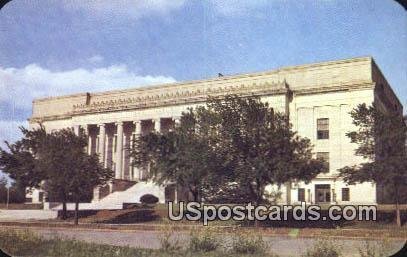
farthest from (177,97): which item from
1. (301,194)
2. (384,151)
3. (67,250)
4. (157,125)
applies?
(67,250)

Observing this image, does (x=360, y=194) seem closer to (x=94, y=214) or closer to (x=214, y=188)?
(x=214, y=188)

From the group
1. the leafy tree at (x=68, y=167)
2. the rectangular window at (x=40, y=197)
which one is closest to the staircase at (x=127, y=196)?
the rectangular window at (x=40, y=197)

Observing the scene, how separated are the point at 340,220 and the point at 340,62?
27.8 metres

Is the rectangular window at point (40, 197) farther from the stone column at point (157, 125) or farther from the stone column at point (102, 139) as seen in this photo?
the stone column at point (157, 125)

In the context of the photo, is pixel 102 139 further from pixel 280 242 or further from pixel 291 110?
pixel 280 242

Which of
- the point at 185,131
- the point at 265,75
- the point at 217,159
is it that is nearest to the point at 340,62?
the point at 265,75

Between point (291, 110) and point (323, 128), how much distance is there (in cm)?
448

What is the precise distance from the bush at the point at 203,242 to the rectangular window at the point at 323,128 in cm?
4120

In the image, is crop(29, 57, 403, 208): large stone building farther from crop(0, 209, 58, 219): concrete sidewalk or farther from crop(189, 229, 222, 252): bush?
crop(189, 229, 222, 252): bush

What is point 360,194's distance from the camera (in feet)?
161

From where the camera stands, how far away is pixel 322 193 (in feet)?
170

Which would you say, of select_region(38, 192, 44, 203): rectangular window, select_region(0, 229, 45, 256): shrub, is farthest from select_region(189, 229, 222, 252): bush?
select_region(38, 192, 44, 203): rectangular window

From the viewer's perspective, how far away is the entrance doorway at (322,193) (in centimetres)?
5122

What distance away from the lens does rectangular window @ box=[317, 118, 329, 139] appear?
176ft
